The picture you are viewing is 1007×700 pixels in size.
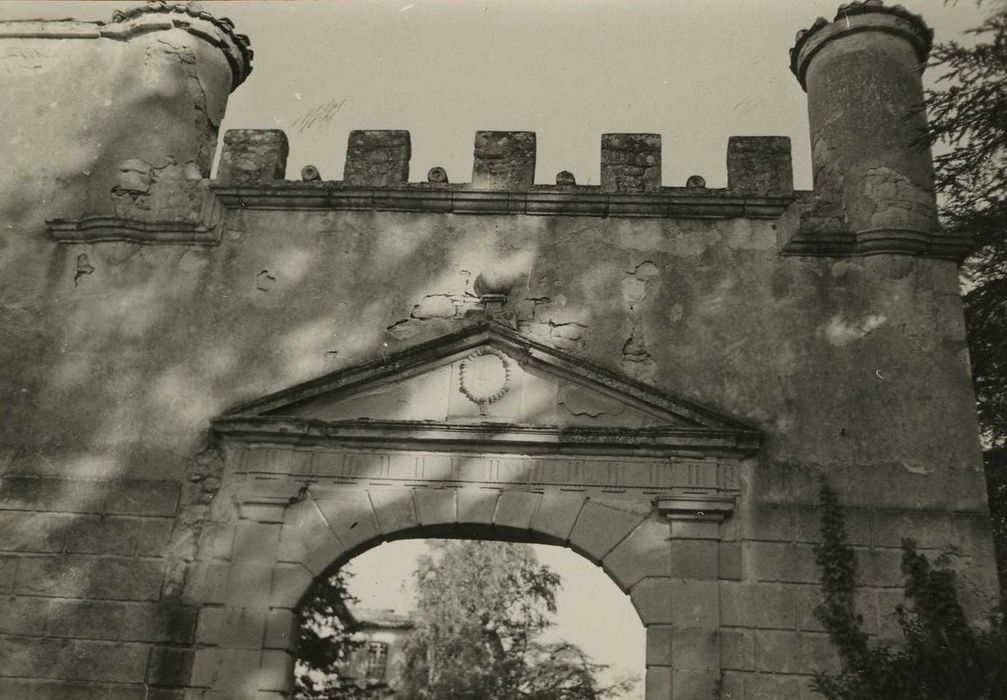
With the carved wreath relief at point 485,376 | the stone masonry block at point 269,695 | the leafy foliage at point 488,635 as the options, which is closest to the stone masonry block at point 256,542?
the stone masonry block at point 269,695

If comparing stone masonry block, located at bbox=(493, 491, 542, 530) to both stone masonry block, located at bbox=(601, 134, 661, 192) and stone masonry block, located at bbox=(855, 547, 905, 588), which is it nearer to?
stone masonry block, located at bbox=(855, 547, 905, 588)

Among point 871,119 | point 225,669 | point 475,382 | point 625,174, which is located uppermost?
point 871,119

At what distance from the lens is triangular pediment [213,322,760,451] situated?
21.4 feet

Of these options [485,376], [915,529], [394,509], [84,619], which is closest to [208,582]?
[84,619]

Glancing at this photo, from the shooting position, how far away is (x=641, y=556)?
20.5ft

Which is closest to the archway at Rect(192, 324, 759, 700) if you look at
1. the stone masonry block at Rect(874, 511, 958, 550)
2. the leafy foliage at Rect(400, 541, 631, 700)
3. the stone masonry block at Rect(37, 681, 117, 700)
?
the stone masonry block at Rect(37, 681, 117, 700)

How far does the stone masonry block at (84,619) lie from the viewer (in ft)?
20.6

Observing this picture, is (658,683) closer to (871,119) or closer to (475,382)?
(475,382)

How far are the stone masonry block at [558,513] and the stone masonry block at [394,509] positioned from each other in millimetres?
763

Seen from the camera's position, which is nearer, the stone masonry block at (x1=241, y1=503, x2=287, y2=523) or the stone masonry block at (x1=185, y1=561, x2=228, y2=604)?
the stone masonry block at (x1=185, y1=561, x2=228, y2=604)

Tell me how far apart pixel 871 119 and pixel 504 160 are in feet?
8.61

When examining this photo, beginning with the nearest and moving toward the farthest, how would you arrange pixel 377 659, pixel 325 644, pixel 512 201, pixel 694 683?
pixel 694 683 → pixel 512 201 → pixel 325 644 → pixel 377 659

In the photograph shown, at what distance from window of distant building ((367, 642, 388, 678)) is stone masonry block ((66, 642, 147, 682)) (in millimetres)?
23384

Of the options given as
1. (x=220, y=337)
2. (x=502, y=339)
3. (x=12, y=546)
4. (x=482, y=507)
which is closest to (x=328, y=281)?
(x=220, y=337)
